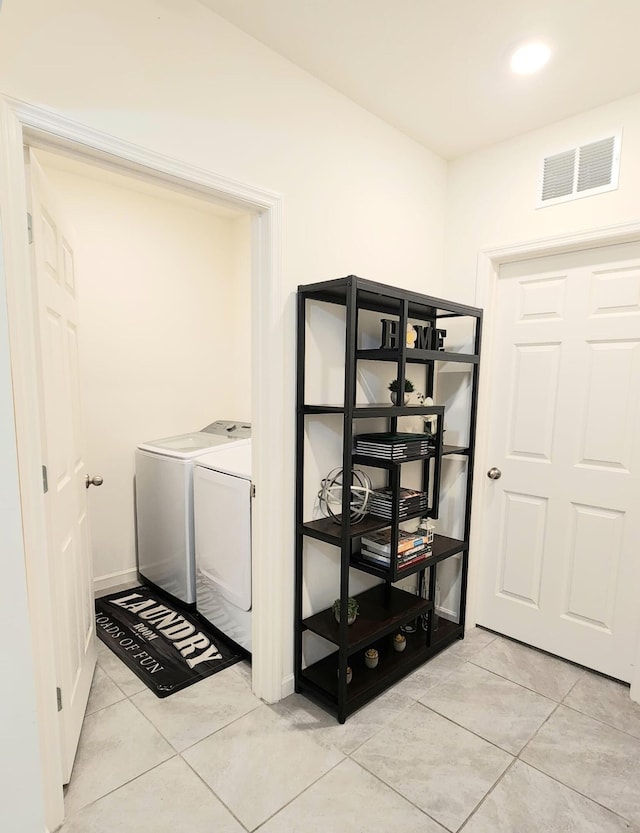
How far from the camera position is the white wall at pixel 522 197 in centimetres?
199

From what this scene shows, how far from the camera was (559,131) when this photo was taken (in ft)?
7.07

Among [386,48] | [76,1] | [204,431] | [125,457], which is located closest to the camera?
[76,1]

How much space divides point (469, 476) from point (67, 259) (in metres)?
2.16

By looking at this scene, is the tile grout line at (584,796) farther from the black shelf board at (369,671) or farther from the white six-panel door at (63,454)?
the white six-panel door at (63,454)

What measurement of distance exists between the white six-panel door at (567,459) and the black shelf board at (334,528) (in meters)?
0.91

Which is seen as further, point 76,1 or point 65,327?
point 65,327

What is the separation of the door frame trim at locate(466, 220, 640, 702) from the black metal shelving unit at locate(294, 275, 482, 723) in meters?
0.10

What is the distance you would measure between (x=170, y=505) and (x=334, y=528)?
128 centimetres

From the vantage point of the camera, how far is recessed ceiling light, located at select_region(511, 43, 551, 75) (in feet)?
5.57

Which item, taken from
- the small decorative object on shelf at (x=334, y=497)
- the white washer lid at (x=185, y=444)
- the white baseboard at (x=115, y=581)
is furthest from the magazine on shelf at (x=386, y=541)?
the white baseboard at (x=115, y=581)

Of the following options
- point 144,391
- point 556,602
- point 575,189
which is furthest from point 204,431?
point 575,189

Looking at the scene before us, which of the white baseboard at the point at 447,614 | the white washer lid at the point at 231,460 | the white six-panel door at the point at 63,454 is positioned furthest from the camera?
the white baseboard at the point at 447,614

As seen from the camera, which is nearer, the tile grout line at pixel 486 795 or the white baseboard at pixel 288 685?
the tile grout line at pixel 486 795

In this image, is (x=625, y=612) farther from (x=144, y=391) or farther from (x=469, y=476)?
(x=144, y=391)
